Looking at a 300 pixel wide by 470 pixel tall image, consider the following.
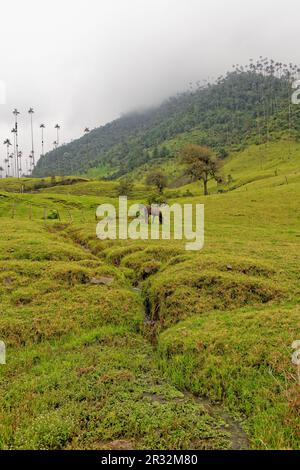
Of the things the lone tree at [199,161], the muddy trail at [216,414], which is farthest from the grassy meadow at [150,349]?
the lone tree at [199,161]

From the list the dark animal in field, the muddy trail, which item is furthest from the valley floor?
the dark animal in field

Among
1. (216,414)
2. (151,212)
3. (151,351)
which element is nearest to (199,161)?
(151,212)

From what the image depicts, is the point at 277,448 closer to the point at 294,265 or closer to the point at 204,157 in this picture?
the point at 294,265

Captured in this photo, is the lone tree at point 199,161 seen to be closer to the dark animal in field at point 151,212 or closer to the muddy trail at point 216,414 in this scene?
the dark animal in field at point 151,212

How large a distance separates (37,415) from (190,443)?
4260mm

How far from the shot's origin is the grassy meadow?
9.10m

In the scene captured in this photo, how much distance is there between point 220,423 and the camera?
9453mm

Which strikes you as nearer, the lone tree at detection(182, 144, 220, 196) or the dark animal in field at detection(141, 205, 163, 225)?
the dark animal in field at detection(141, 205, 163, 225)

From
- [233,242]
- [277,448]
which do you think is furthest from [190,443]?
[233,242]

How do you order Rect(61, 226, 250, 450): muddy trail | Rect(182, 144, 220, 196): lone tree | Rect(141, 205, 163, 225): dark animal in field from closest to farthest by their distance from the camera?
Rect(61, 226, 250, 450): muddy trail
Rect(141, 205, 163, 225): dark animal in field
Rect(182, 144, 220, 196): lone tree

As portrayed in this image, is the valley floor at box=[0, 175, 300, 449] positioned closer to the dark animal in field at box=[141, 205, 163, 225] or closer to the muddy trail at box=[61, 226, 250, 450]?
the muddy trail at box=[61, 226, 250, 450]

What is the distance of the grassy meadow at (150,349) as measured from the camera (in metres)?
9.10

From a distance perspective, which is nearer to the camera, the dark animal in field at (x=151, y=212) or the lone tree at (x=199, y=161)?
the dark animal in field at (x=151, y=212)

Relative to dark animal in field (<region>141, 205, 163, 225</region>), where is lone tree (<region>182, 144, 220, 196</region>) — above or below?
above
